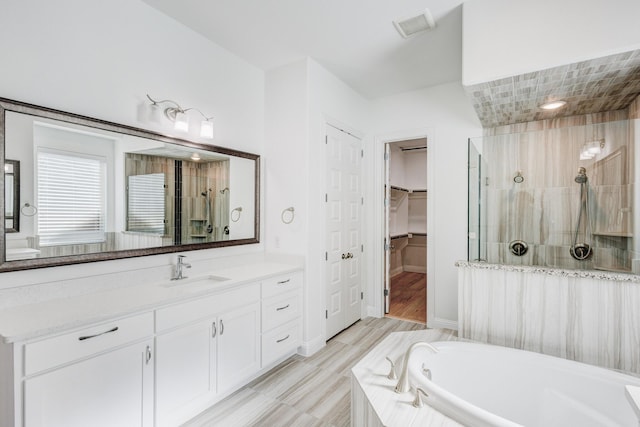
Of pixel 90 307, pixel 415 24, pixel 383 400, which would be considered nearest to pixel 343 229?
pixel 415 24

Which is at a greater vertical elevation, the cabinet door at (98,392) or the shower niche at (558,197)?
the shower niche at (558,197)

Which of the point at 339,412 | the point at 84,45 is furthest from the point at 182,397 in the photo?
the point at 84,45

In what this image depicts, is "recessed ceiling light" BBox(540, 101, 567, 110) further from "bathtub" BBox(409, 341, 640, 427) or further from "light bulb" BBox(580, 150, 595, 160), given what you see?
"bathtub" BBox(409, 341, 640, 427)

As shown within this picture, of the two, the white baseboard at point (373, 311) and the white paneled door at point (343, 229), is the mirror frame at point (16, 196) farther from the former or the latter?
the white baseboard at point (373, 311)

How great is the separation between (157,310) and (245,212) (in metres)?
1.36

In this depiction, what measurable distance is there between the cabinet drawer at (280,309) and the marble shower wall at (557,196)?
64.9 inches

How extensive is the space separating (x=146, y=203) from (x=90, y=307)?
804 mm

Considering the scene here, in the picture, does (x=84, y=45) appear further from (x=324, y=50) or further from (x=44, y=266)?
(x=324, y=50)

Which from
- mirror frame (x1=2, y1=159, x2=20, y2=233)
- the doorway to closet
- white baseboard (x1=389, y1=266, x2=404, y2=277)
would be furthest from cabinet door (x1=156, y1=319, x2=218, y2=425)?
white baseboard (x1=389, y1=266, x2=404, y2=277)

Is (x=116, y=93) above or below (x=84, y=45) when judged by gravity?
below

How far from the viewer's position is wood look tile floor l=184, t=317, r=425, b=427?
2051mm

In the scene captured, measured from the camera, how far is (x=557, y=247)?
87.3 inches

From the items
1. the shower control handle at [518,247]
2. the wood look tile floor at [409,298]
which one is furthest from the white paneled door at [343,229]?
the shower control handle at [518,247]

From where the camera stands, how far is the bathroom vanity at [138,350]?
1372 millimetres
